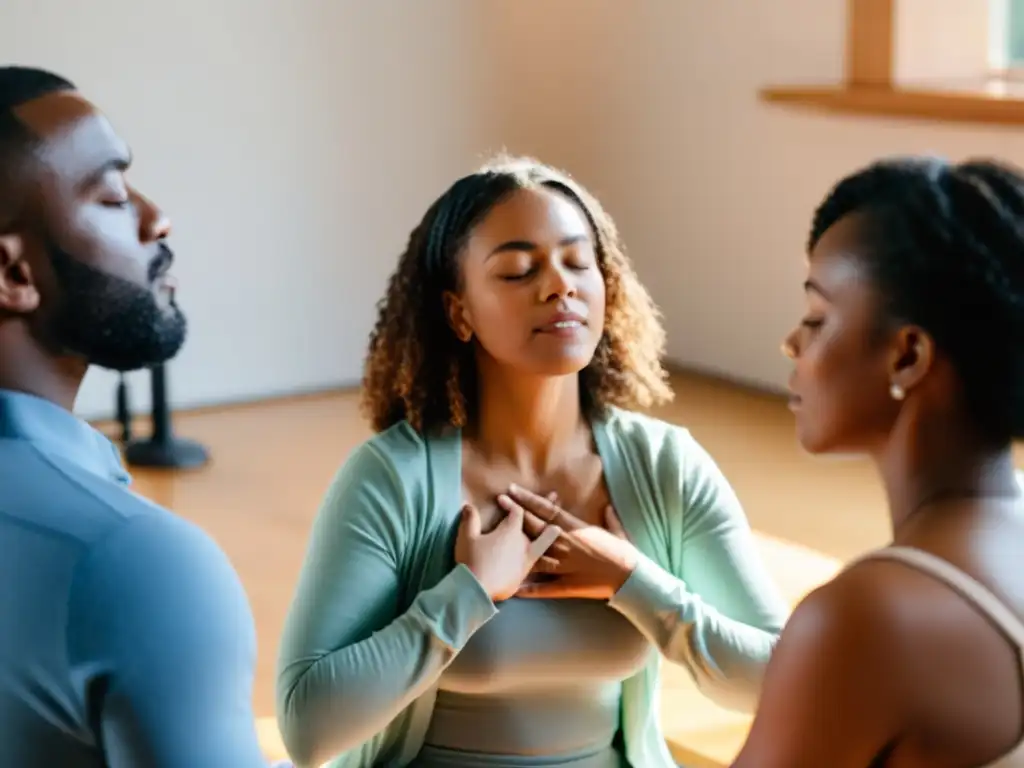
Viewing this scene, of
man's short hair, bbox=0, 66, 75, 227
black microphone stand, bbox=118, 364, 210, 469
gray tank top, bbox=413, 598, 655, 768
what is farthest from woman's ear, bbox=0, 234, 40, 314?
black microphone stand, bbox=118, 364, 210, 469

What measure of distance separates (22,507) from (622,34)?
4687 millimetres

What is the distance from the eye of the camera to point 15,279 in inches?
46.1

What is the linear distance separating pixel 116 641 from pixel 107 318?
29 centimetres

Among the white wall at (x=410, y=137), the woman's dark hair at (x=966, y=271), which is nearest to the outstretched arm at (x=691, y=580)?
the woman's dark hair at (x=966, y=271)

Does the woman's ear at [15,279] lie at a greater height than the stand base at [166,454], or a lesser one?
greater

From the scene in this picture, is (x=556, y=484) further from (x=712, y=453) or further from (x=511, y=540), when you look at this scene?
(x=712, y=453)

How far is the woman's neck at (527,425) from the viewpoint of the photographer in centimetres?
187

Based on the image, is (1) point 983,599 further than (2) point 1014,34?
No

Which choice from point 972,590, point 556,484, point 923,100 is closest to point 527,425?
point 556,484

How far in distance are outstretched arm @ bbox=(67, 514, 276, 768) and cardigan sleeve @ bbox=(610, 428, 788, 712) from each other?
0.76 m

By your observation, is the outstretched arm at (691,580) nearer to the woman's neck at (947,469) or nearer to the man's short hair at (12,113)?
the woman's neck at (947,469)

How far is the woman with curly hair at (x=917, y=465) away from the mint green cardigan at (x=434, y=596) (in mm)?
578

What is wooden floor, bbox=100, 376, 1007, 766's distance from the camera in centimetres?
308

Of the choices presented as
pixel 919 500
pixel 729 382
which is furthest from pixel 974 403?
pixel 729 382
